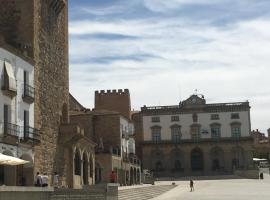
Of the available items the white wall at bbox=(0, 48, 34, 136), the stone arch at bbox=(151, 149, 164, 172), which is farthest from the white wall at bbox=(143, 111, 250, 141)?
the white wall at bbox=(0, 48, 34, 136)

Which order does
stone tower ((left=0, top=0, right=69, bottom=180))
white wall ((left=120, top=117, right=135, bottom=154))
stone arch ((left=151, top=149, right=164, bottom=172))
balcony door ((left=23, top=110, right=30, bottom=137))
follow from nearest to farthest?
balcony door ((left=23, top=110, right=30, bottom=137)) → stone tower ((left=0, top=0, right=69, bottom=180)) → white wall ((left=120, top=117, right=135, bottom=154)) → stone arch ((left=151, top=149, right=164, bottom=172))

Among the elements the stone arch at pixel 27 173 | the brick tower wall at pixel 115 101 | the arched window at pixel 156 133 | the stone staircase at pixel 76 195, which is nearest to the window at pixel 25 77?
the stone arch at pixel 27 173

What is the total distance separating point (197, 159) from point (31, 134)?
2611 inches

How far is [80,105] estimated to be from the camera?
267ft

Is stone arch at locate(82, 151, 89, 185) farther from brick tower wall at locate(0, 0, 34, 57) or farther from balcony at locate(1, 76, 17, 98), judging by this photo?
balcony at locate(1, 76, 17, 98)

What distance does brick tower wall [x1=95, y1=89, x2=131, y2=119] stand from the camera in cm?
8894

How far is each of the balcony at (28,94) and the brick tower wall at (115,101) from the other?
5195cm

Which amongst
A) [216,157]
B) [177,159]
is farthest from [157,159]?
[216,157]

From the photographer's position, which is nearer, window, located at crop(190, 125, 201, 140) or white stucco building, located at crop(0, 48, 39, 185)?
white stucco building, located at crop(0, 48, 39, 185)

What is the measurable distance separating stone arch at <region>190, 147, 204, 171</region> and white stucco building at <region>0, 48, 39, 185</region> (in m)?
65.0

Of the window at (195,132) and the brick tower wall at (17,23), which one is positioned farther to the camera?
the window at (195,132)

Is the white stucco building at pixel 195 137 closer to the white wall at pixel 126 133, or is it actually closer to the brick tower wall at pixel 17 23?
the white wall at pixel 126 133

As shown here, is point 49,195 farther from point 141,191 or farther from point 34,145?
point 141,191

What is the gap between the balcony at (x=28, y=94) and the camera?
116ft
